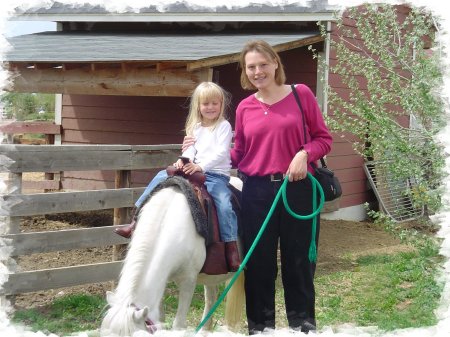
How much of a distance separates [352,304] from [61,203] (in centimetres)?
273

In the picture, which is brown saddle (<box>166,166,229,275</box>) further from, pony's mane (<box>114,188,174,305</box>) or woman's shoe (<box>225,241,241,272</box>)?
pony's mane (<box>114,188,174,305</box>)

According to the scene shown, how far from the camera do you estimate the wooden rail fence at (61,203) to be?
4934mm

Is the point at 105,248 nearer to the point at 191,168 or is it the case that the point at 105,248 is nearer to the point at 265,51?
the point at 191,168

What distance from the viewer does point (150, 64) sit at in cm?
729

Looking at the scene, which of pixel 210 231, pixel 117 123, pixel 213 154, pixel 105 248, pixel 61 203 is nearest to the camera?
pixel 210 231

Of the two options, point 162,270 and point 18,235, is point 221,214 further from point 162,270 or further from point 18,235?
point 18,235

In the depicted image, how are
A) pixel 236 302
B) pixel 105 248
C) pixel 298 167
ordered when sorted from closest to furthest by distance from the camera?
pixel 298 167, pixel 236 302, pixel 105 248

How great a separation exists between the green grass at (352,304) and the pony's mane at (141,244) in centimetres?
103

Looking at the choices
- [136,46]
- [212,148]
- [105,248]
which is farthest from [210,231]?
[136,46]

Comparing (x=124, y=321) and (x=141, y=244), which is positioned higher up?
(x=141, y=244)

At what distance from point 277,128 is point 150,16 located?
753 cm

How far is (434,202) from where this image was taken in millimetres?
4531

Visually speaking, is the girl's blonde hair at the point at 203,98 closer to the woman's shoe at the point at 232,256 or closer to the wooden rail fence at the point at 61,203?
the woman's shoe at the point at 232,256

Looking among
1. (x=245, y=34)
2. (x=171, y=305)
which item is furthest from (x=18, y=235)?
(x=245, y=34)
